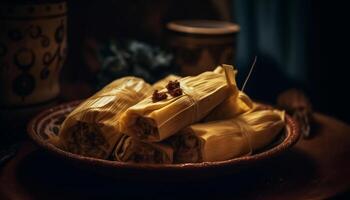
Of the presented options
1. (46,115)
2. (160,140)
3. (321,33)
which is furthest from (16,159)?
(321,33)

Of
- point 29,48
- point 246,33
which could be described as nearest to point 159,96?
point 29,48

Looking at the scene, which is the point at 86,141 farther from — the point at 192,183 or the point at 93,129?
the point at 192,183

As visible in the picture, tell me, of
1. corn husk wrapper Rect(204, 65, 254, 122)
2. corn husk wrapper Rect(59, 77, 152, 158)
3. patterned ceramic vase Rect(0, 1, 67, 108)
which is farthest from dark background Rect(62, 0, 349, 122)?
corn husk wrapper Rect(59, 77, 152, 158)

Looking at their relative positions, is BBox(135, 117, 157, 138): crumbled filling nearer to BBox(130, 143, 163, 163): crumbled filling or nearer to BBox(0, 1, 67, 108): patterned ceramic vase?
BBox(130, 143, 163, 163): crumbled filling

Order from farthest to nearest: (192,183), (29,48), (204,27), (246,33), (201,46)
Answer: (246,33) → (204,27) → (201,46) → (29,48) → (192,183)

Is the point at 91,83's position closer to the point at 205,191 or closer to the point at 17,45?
the point at 17,45

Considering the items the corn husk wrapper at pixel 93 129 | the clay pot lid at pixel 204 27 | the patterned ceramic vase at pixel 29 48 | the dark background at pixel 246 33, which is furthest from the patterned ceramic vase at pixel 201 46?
the corn husk wrapper at pixel 93 129

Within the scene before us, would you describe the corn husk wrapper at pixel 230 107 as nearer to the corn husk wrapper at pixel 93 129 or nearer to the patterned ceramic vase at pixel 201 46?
the corn husk wrapper at pixel 93 129
